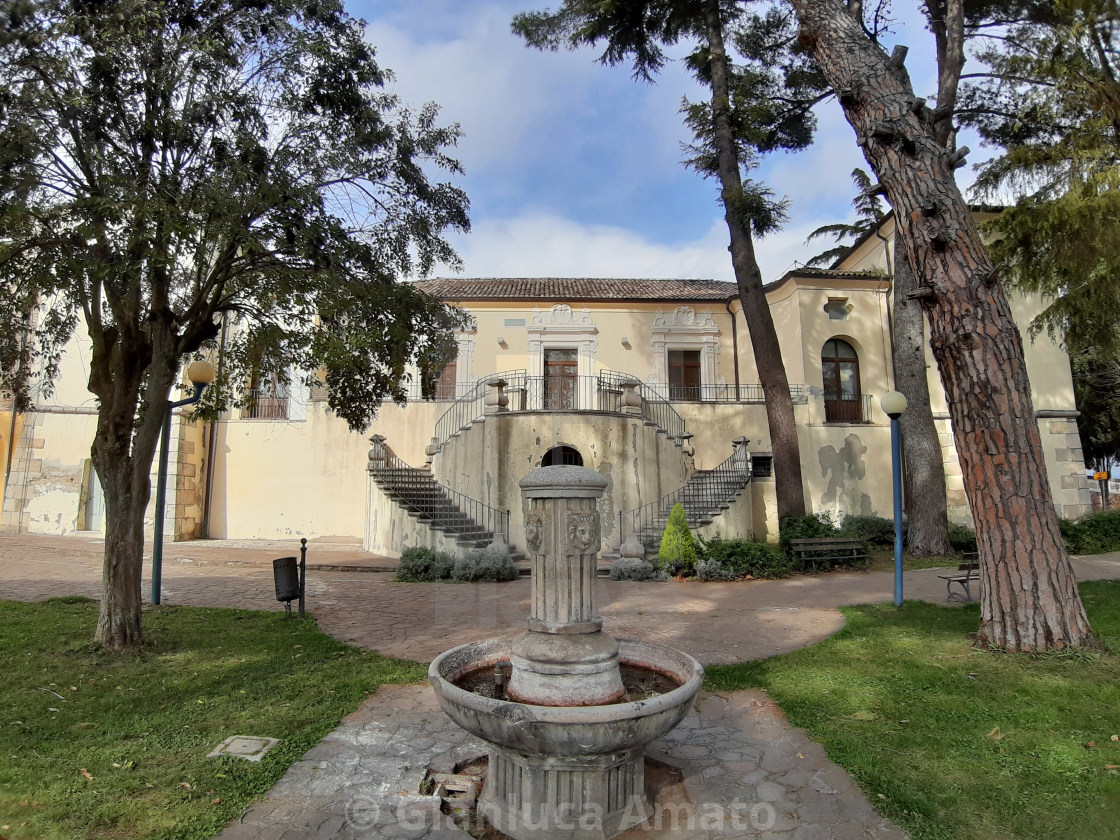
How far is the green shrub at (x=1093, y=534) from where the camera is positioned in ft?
47.0

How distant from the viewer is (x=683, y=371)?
68.9 ft

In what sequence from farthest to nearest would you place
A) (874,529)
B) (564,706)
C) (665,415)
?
(665,415), (874,529), (564,706)

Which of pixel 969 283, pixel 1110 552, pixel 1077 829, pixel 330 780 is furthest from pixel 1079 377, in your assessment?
pixel 330 780

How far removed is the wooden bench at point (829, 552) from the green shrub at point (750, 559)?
31 cm

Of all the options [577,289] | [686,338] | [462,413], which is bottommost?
[462,413]

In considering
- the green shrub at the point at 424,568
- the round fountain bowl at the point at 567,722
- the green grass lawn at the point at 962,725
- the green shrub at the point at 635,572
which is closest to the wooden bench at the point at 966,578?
the green grass lawn at the point at 962,725

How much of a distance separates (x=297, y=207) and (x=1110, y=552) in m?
17.6

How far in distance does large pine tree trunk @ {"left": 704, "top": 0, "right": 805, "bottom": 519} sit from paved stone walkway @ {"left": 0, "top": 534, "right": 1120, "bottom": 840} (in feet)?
7.94

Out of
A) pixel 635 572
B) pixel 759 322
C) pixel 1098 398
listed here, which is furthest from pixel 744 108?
pixel 1098 398

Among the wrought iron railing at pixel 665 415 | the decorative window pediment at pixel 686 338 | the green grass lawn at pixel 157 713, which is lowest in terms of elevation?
the green grass lawn at pixel 157 713

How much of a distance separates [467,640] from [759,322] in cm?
975

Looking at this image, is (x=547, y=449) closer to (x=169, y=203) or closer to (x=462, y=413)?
(x=462, y=413)

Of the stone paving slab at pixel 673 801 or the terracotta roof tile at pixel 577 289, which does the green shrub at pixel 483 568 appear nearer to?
the stone paving slab at pixel 673 801

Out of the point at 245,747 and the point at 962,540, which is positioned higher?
the point at 962,540
